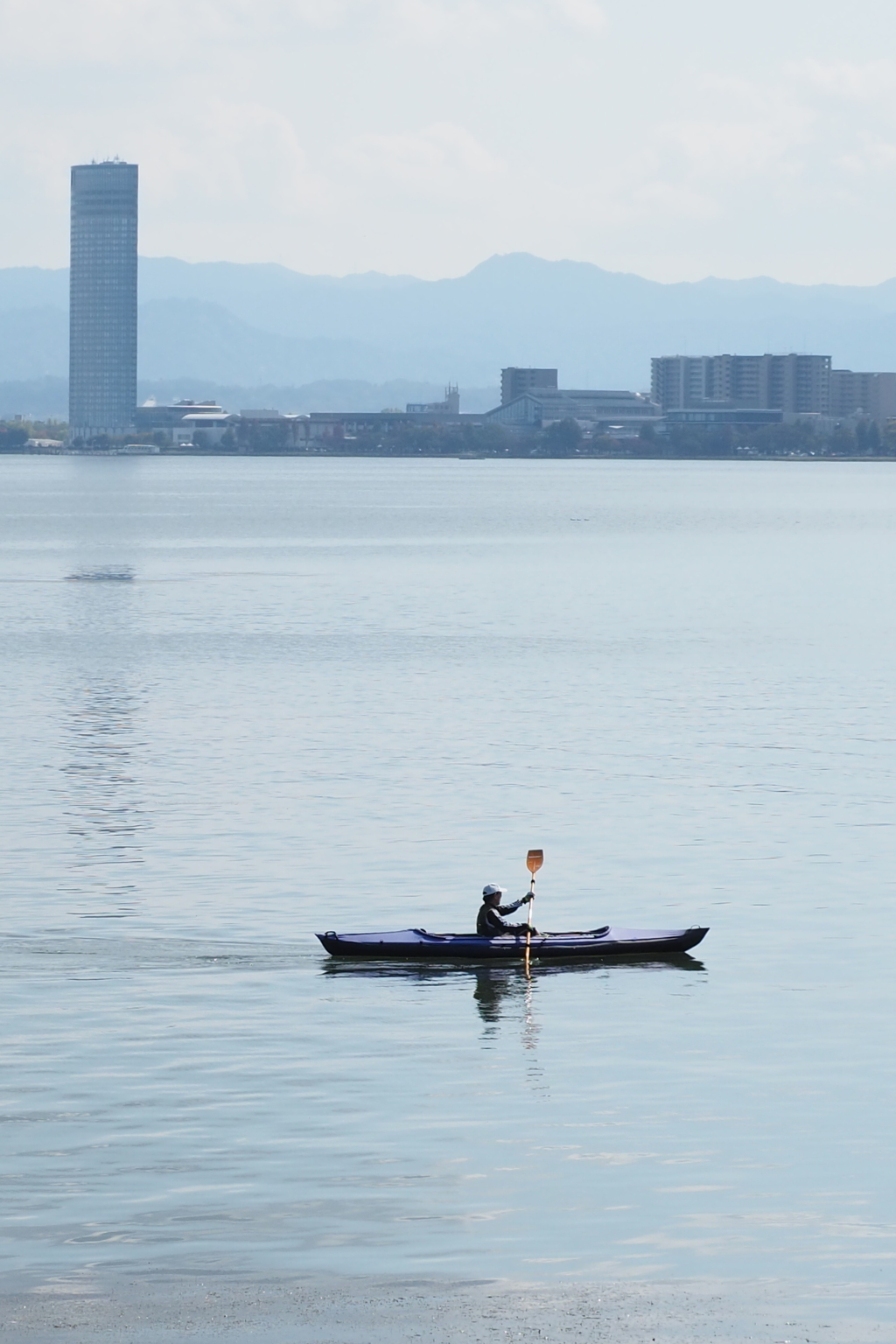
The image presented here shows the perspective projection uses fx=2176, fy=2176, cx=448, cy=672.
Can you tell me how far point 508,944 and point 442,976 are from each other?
4.04 feet

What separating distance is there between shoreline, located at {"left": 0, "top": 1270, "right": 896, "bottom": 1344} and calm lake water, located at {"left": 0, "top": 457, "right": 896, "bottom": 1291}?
1.78 ft

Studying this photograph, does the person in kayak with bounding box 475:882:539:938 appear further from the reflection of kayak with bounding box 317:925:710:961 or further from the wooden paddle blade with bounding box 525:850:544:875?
the wooden paddle blade with bounding box 525:850:544:875

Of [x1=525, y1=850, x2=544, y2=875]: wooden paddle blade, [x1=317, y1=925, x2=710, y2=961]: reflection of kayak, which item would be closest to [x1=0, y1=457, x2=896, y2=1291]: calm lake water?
[x1=317, y1=925, x2=710, y2=961]: reflection of kayak

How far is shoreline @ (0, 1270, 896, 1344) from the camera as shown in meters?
19.5

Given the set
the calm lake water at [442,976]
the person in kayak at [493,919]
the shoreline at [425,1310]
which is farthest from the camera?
the person in kayak at [493,919]

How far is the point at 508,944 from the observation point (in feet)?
115

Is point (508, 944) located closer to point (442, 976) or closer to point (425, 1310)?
point (442, 976)

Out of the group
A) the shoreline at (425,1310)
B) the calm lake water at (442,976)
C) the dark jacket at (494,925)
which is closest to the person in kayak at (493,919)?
the dark jacket at (494,925)

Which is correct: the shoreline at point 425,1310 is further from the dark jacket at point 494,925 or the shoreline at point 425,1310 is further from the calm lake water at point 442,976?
the dark jacket at point 494,925

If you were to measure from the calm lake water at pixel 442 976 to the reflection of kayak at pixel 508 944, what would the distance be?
0.33 m

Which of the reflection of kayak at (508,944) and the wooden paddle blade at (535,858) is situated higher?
the wooden paddle blade at (535,858)

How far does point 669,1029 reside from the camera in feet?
105

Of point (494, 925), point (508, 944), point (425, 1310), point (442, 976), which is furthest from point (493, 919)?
point (425, 1310)

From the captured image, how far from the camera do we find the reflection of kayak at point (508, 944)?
35000 millimetres
